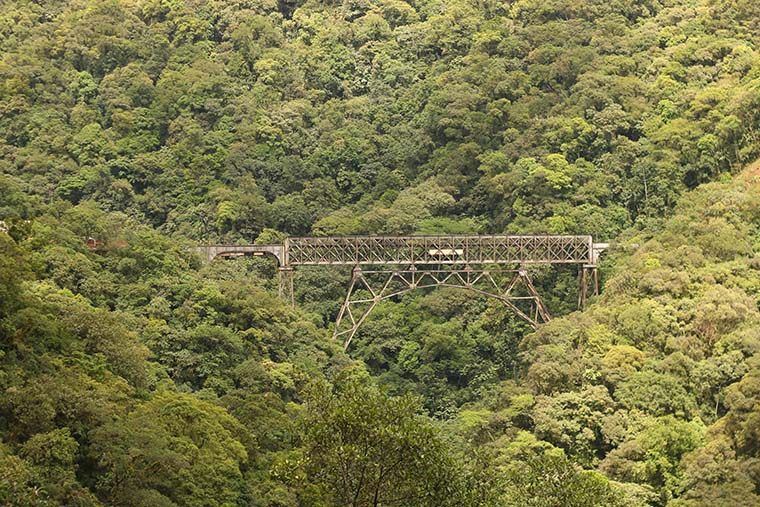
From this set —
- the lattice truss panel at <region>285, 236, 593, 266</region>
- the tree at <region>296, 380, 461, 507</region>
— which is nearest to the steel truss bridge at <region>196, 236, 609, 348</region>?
the lattice truss panel at <region>285, 236, 593, 266</region>

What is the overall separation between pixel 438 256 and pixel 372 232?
6.68 meters

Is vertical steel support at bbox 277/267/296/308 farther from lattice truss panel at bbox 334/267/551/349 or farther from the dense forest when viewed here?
lattice truss panel at bbox 334/267/551/349

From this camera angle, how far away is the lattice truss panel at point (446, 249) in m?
60.0

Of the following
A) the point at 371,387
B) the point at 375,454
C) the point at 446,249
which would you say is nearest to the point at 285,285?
Result: the point at 446,249

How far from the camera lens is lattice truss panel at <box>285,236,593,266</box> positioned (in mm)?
60031

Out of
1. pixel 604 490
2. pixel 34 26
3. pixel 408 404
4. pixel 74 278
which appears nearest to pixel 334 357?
pixel 74 278

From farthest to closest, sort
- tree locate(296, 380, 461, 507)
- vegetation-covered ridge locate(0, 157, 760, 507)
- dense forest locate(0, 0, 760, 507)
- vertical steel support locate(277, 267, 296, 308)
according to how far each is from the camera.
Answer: vertical steel support locate(277, 267, 296, 308) → dense forest locate(0, 0, 760, 507) → vegetation-covered ridge locate(0, 157, 760, 507) → tree locate(296, 380, 461, 507)

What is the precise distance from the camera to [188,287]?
53.9 meters

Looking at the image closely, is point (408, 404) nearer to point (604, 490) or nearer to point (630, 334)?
point (604, 490)

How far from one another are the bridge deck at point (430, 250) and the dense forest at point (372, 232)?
2221 mm

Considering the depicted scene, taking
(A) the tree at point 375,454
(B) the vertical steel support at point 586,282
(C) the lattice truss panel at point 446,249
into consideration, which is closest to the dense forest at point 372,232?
(A) the tree at point 375,454

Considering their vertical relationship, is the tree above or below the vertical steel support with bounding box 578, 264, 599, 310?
above

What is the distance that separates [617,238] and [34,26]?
3901 cm

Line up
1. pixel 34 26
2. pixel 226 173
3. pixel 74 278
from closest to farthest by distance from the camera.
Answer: pixel 74 278 < pixel 226 173 < pixel 34 26
